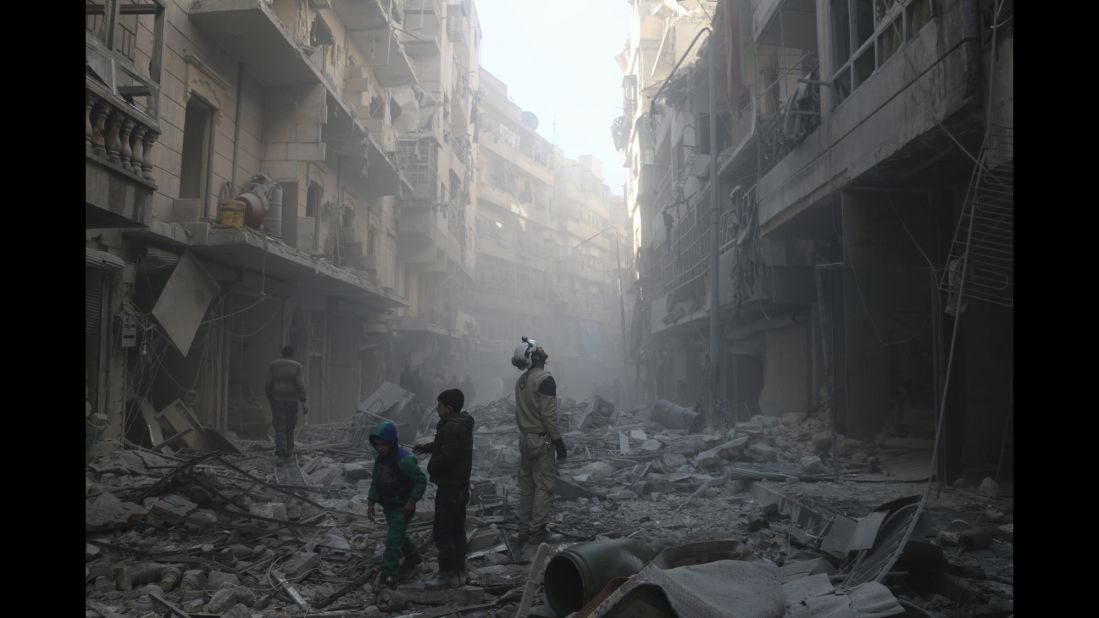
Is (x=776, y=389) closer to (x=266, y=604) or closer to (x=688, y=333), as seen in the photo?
(x=688, y=333)

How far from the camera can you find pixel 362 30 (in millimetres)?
19625

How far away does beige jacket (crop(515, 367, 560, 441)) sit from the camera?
691 cm

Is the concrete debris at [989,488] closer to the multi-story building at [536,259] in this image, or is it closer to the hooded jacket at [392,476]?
the hooded jacket at [392,476]

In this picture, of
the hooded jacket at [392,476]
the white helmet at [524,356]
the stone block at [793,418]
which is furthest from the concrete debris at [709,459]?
the hooded jacket at [392,476]

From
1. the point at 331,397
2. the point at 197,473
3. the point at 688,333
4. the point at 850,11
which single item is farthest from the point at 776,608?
the point at 688,333

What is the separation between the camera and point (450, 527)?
5520 millimetres

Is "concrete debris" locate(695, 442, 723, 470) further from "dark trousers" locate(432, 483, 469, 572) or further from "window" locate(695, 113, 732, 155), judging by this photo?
"window" locate(695, 113, 732, 155)

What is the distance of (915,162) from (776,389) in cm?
778

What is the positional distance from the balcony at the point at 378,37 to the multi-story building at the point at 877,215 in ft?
30.0

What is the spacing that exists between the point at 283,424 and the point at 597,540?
7045mm

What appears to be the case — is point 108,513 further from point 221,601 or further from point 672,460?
point 672,460

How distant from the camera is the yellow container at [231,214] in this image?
37.8 feet

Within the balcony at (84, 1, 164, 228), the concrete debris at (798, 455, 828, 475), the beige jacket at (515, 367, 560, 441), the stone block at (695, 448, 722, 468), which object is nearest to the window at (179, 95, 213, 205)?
the balcony at (84, 1, 164, 228)

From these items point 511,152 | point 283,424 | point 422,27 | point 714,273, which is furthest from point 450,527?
point 511,152
